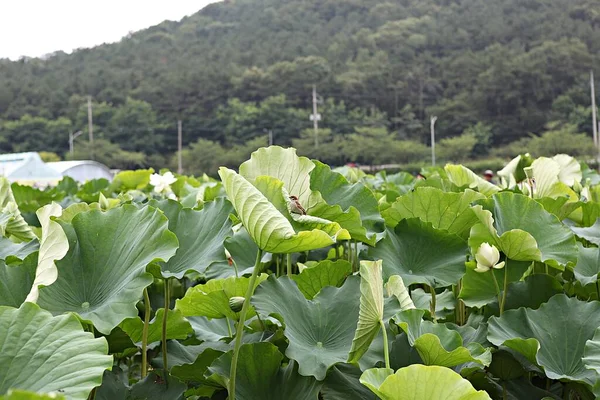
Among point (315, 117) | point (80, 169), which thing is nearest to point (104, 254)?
point (80, 169)

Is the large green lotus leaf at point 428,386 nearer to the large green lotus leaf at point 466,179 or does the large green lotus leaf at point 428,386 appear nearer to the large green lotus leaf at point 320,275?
the large green lotus leaf at point 320,275

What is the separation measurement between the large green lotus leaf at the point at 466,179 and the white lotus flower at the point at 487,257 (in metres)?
0.37

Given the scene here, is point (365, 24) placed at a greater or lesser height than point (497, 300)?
greater

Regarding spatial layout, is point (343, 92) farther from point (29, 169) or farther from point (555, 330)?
point (555, 330)

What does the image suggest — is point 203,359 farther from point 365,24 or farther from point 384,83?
point 365,24

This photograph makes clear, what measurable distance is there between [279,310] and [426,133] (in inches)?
1078

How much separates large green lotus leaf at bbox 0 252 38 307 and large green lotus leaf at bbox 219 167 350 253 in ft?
0.61

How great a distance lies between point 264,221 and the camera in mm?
443

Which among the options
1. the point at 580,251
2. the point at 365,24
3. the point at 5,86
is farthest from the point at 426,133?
the point at 580,251

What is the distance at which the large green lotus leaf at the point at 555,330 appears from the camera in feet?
1.85

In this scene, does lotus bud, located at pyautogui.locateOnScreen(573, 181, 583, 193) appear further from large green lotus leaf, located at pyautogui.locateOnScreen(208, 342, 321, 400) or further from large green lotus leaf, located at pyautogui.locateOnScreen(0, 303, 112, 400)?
large green lotus leaf, located at pyautogui.locateOnScreen(0, 303, 112, 400)

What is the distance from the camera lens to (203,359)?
0.56 meters

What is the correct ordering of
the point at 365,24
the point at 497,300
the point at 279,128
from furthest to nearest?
the point at 365,24 < the point at 279,128 < the point at 497,300

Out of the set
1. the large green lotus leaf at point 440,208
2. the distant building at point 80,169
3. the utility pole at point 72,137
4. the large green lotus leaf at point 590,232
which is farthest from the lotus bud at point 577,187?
the utility pole at point 72,137
